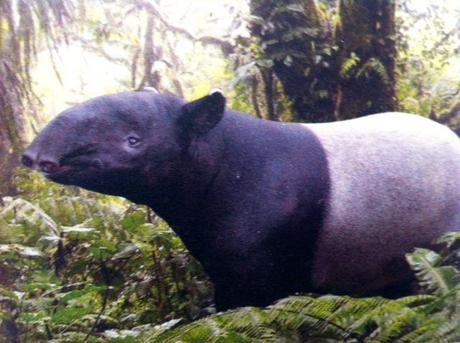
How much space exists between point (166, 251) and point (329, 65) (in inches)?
70.1

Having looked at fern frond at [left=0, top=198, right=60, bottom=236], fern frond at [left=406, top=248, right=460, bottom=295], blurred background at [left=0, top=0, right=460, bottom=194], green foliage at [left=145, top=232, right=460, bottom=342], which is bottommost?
fern frond at [left=0, top=198, right=60, bottom=236]

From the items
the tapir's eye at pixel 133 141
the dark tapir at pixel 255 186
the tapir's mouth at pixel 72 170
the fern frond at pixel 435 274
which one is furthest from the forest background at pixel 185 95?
the tapir's eye at pixel 133 141

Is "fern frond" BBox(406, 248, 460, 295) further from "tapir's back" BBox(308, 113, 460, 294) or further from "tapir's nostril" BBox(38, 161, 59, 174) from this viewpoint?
"tapir's nostril" BBox(38, 161, 59, 174)

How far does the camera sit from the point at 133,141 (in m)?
2.86

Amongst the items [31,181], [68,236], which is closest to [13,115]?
[31,181]

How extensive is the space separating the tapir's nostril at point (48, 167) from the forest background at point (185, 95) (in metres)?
0.50

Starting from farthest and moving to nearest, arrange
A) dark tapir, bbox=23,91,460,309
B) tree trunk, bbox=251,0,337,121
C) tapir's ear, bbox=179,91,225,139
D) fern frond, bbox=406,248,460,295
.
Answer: tree trunk, bbox=251,0,337,121 → tapir's ear, bbox=179,91,225,139 → dark tapir, bbox=23,91,460,309 → fern frond, bbox=406,248,460,295

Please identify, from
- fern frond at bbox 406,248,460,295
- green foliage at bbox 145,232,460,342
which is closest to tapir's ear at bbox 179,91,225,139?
green foliage at bbox 145,232,460,342

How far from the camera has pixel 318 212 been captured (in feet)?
10.2

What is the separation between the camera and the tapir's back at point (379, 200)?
3.18m

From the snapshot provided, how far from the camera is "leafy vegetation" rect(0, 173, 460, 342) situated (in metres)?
2.31

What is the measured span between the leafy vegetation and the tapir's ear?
2.01ft

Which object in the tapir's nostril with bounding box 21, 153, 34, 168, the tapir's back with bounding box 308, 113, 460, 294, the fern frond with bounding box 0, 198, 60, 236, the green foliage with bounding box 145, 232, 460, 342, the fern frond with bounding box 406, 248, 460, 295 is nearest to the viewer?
the green foliage with bounding box 145, 232, 460, 342

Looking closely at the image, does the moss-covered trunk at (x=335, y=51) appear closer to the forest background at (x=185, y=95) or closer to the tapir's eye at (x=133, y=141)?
the forest background at (x=185, y=95)
